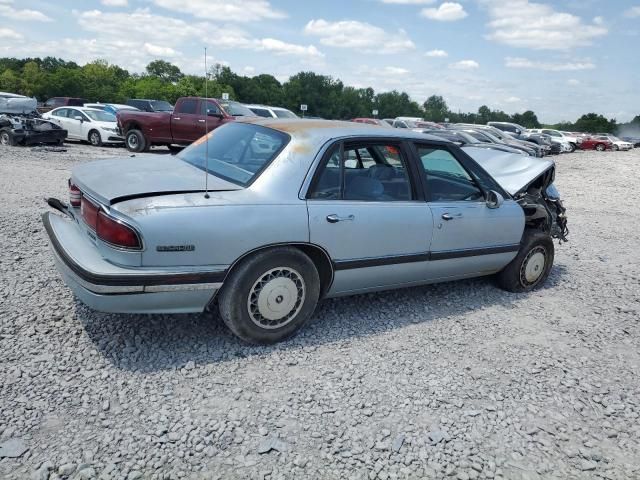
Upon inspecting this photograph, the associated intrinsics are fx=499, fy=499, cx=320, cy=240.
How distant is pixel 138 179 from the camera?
3291 mm

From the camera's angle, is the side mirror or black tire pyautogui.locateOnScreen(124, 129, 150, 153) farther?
black tire pyautogui.locateOnScreen(124, 129, 150, 153)

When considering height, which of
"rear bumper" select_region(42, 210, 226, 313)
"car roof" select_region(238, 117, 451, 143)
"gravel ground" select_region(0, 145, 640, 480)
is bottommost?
"gravel ground" select_region(0, 145, 640, 480)

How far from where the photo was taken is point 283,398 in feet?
9.55

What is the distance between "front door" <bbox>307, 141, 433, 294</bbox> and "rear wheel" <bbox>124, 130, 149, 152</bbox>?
1311 cm

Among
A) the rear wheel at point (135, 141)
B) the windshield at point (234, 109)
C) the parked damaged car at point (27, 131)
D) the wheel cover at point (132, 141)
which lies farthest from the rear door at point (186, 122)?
the parked damaged car at point (27, 131)

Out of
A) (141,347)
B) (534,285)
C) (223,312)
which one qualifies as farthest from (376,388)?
(534,285)

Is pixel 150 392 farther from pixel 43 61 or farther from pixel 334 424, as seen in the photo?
pixel 43 61

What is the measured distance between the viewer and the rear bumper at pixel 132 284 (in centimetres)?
286

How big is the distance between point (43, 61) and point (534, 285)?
8884 cm

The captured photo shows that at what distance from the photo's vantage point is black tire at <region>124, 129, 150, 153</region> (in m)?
15.6

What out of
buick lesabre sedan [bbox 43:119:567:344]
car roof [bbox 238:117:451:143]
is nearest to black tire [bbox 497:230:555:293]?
buick lesabre sedan [bbox 43:119:567:344]

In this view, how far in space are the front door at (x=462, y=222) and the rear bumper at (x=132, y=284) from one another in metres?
1.89

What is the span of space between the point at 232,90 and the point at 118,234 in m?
64.1

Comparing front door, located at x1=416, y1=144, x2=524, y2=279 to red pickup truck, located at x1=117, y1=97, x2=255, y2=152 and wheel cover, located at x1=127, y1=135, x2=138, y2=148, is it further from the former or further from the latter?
wheel cover, located at x1=127, y1=135, x2=138, y2=148
